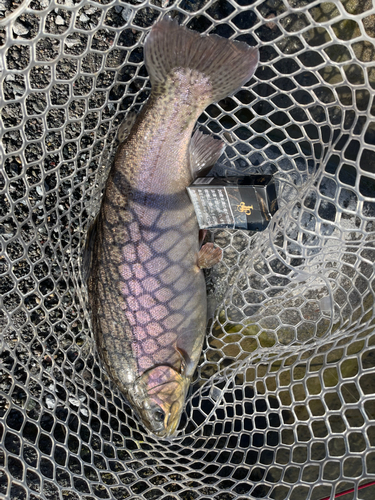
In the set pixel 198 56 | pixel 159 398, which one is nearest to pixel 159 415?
pixel 159 398

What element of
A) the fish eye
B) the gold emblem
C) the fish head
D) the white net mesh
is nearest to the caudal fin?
the white net mesh

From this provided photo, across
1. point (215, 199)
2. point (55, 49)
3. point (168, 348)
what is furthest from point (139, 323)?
point (55, 49)

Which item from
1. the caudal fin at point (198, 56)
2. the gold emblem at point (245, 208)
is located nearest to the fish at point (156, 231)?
the caudal fin at point (198, 56)

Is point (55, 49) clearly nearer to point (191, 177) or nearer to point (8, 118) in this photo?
point (8, 118)

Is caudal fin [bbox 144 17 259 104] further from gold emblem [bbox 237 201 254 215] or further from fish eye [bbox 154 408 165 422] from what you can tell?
fish eye [bbox 154 408 165 422]

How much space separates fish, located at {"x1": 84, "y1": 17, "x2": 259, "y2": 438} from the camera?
69.4 inches

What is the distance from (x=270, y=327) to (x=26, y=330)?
1.77 metres

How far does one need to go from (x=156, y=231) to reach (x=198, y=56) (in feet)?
3.07

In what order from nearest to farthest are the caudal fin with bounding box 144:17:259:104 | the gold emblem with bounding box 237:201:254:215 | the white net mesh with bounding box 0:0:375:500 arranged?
the caudal fin with bounding box 144:17:259:104
the gold emblem with bounding box 237:201:254:215
the white net mesh with bounding box 0:0:375:500

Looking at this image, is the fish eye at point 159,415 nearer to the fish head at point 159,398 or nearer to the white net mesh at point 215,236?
the fish head at point 159,398

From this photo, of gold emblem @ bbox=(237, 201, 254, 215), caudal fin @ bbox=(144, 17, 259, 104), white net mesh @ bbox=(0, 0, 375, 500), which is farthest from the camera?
white net mesh @ bbox=(0, 0, 375, 500)

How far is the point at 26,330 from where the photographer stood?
2371 millimetres

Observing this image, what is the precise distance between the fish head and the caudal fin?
1.59 m

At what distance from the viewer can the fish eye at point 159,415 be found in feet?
6.18
